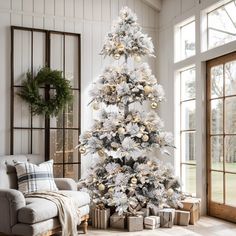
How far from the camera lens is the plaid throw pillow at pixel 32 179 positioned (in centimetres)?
452

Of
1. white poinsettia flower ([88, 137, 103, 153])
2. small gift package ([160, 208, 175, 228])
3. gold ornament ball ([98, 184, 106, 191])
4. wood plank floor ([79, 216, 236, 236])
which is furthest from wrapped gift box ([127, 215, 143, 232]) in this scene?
white poinsettia flower ([88, 137, 103, 153])

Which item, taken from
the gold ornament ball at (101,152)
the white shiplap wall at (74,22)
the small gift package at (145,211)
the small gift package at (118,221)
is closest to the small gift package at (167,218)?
the small gift package at (145,211)

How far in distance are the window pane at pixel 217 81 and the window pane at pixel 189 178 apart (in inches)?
44.2

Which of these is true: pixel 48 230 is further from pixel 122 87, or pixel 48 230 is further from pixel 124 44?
pixel 124 44

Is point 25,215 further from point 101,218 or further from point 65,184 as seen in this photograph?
point 101,218

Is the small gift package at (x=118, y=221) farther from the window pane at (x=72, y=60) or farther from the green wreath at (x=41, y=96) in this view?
the window pane at (x=72, y=60)

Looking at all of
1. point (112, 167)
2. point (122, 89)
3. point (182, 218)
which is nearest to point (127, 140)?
point (112, 167)

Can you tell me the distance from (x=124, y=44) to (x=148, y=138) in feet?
4.03

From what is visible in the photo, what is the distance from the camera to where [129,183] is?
490 cm

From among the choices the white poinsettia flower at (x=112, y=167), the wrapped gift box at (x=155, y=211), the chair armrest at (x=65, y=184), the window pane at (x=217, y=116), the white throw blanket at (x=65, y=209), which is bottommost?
the wrapped gift box at (x=155, y=211)

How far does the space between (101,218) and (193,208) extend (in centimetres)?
114

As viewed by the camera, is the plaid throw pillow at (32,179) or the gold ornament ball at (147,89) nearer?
the plaid throw pillow at (32,179)

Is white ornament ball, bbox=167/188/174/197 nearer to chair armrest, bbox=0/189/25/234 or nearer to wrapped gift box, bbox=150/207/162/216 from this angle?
wrapped gift box, bbox=150/207/162/216

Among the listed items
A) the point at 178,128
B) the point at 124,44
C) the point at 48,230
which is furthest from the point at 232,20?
the point at 48,230
